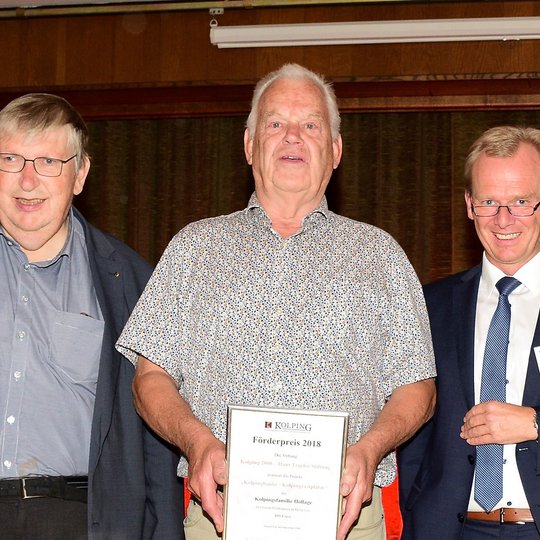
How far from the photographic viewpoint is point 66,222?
9.45 ft

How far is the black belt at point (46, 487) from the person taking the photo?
8.23 feet

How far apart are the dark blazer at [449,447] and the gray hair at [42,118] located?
4.33ft

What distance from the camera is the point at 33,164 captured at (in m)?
2.75

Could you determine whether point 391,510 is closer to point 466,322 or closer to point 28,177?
point 466,322

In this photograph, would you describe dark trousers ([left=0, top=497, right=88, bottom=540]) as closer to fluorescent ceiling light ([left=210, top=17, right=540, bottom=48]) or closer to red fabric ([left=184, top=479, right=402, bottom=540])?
red fabric ([left=184, top=479, right=402, bottom=540])

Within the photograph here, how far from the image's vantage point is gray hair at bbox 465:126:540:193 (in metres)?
3.05

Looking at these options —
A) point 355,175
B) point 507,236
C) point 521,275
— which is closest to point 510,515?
point 521,275

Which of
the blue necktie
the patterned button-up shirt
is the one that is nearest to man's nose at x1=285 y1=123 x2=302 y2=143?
the patterned button-up shirt

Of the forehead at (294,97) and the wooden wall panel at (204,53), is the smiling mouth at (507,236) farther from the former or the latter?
the wooden wall panel at (204,53)

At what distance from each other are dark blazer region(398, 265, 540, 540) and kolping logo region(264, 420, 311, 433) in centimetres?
93

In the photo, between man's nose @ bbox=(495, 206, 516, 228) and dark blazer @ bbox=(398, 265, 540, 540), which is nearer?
dark blazer @ bbox=(398, 265, 540, 540)

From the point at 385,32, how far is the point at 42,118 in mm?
2533

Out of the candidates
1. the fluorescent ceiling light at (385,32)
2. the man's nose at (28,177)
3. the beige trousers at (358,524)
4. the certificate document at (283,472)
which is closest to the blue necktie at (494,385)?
the beige trousers at (358,524)

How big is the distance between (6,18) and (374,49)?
2219 millimetres
